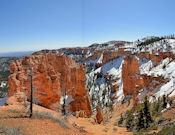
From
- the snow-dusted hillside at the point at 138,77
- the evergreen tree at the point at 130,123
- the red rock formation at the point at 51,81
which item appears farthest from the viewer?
the snow-dusted hillside at the point at 138,77

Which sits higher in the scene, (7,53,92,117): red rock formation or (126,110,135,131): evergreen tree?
(7,53,92,117): red rock formation

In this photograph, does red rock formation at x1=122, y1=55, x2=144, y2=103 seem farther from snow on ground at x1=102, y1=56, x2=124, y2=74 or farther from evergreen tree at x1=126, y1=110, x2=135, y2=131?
evergreen tree at x1=126, y1=110, x2=135, y2=131

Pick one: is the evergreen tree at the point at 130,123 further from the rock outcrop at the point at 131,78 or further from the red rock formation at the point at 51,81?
the rock outcrop at the point at 131,78

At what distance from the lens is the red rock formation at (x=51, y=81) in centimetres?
1842

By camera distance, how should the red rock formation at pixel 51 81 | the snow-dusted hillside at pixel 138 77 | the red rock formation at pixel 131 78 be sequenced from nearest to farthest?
the red rock formation at pixel 51 81 < the snow-dusted hillside at pixel 138 77 < the red rock formation at pixel 131 78

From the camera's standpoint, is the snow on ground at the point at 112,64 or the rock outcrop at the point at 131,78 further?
the snow on ground at the point at 112,64

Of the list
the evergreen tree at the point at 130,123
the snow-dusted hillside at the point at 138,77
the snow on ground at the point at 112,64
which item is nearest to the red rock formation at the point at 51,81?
the evergreen tree at the point at 130,123

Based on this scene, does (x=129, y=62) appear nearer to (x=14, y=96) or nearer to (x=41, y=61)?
(x=41, y=61)

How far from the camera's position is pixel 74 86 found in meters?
24.2

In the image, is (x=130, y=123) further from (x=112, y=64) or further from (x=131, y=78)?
(x=112, y=64)

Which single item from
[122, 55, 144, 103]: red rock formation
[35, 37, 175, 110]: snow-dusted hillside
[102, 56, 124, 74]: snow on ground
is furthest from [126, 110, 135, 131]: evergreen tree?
[102, 56, 124, 74]: snow on ground

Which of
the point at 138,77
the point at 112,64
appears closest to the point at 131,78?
the point at 138,77

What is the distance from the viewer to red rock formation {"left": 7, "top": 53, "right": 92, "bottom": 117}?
1842 cm

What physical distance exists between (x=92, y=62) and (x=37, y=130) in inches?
3992
